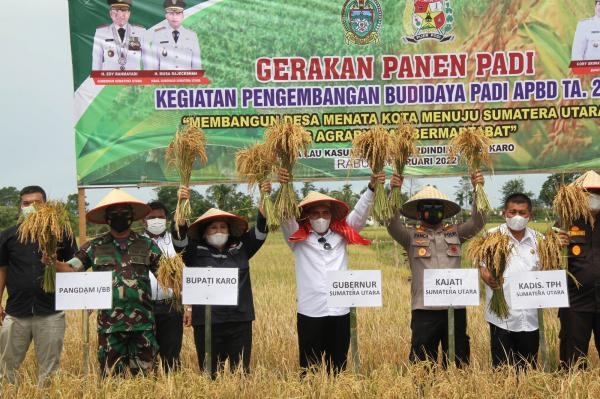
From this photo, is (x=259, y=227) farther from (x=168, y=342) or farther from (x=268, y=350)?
(x=268, y=350)

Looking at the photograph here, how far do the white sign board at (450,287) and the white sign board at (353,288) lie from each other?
38 centimetres

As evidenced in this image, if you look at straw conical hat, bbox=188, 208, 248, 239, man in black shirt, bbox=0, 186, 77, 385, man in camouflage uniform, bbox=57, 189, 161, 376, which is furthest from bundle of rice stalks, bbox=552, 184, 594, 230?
man in black shirt, bbox=0, 186, 77, 385

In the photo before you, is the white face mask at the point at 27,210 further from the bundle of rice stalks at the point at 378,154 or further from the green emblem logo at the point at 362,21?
the green emblem logo at the point at 362,21

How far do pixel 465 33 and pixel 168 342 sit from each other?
5048 millimetres

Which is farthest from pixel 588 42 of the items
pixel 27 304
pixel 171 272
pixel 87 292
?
pixel 27 304

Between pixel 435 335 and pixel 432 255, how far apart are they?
644 millimetres

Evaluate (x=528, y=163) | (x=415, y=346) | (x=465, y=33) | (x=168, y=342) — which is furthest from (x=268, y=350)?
(x=465, y=33)

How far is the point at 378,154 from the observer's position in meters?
5.18

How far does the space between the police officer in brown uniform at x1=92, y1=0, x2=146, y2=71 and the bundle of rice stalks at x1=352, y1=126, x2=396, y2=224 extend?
3618mm

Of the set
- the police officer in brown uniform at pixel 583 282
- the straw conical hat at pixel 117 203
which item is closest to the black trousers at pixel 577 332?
the police officer in brown uniform at pixel 583 282

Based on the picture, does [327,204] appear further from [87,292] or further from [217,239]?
[87,292]

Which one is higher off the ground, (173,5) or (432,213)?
(173,5)

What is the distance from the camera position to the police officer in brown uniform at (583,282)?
5156 millimetres

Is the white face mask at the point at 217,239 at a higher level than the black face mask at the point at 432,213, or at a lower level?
lower
